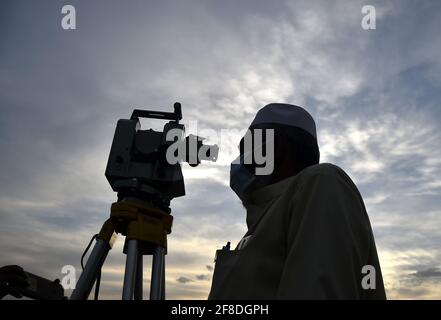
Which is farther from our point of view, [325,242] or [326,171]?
[326,171]

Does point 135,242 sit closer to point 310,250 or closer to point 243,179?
point 243,179

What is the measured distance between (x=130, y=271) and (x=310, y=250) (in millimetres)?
1817

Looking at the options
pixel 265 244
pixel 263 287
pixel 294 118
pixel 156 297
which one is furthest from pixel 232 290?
pixel 156 297

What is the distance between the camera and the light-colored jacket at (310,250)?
1.22 meters

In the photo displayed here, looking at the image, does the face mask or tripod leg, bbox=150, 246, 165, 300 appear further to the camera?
tripod leg, bbox=150, 246, 165, 300

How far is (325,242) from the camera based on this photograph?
4.16ft

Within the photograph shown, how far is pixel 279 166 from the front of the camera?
211cm

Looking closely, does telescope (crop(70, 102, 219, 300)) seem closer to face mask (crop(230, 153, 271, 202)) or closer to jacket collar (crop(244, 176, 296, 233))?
face mask (crop(230, 153, 271, 202))

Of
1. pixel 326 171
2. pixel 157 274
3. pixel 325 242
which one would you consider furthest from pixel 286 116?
pixel 157 274

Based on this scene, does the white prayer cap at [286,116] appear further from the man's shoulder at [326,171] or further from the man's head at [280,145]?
the man's shoulder at [326,171]

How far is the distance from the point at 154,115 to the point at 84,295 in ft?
5.90

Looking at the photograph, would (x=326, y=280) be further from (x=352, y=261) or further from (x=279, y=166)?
(x=279, y=166)

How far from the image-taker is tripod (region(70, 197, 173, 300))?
2742mm

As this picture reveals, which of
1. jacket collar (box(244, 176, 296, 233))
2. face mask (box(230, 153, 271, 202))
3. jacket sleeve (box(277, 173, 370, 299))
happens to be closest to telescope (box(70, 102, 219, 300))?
face mask (box(230, 153, 271, 202))
